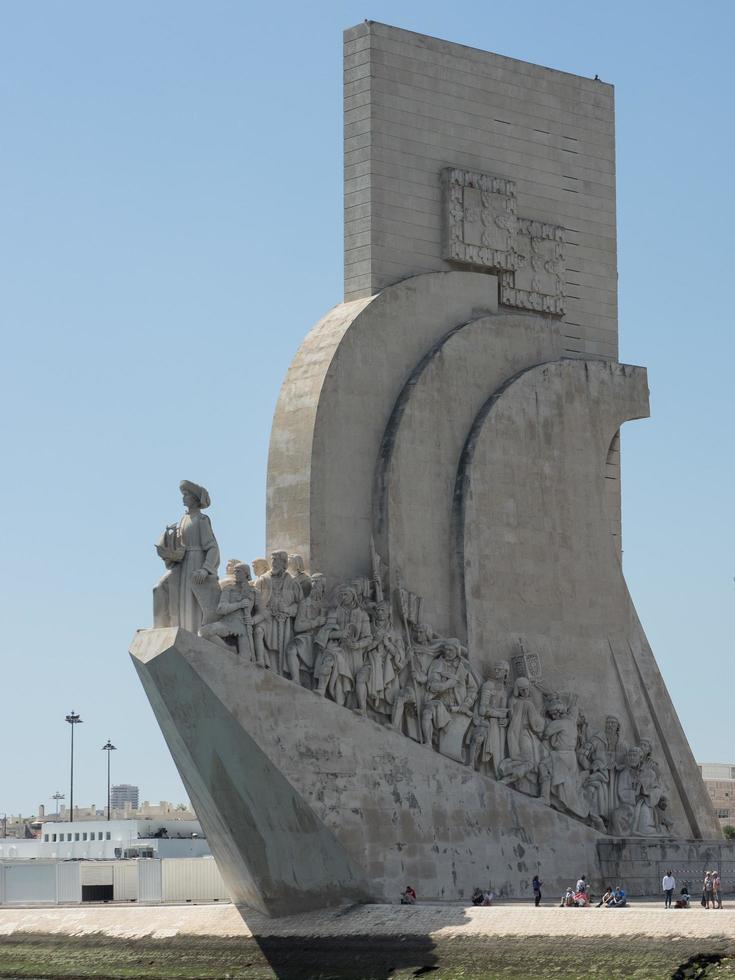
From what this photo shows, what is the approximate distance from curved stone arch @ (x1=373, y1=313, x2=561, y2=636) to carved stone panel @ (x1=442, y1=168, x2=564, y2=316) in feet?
2.44

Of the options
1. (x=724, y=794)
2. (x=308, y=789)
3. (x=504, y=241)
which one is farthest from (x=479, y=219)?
(x=724, y=794)

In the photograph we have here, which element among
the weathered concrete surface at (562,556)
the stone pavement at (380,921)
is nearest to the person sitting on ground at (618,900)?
the stone pavement at (380,921)

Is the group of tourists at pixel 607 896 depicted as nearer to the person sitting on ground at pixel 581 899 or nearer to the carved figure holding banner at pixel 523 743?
the person sitting on ground at pixel 581 899

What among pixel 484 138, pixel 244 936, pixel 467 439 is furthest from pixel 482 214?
pixel 244 936

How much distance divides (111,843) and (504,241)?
43.3 feet

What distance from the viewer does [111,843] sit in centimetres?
3459

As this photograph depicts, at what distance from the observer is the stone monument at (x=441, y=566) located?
74.7 feet

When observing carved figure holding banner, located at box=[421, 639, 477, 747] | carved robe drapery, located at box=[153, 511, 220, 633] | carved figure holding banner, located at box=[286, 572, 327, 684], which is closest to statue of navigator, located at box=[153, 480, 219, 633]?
carved robe drapery, located at box=[153, 511, 220, 633]

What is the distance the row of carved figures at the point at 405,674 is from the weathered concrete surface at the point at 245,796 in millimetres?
570

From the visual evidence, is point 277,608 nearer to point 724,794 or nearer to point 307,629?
point 307,629

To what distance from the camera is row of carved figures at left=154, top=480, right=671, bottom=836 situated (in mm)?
22938

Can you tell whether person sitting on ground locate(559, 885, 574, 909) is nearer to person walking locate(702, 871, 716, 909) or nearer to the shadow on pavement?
the shadow on pavement

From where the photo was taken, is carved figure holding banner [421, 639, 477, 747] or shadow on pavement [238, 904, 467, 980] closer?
shadow on pavement [238, 904, 467, 980]

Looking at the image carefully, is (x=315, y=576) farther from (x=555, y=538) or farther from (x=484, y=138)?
(x=484, y=138)
